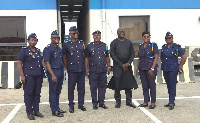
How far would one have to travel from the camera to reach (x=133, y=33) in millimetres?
11539

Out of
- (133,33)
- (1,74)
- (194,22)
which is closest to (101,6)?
(133,33)

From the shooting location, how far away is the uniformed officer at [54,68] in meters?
5.18

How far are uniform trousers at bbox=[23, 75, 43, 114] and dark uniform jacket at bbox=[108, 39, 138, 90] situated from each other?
1.79 meters

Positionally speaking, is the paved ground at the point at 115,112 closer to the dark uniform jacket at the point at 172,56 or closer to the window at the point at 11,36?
the dark uniform jacket at the point at 172,56

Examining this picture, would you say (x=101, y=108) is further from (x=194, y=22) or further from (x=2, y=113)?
(x=194, y=22)

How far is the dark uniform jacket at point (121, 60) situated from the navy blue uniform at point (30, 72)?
5.72ft

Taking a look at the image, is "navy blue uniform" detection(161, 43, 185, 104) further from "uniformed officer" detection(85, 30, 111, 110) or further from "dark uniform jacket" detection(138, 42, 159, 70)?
"uniformed officer" detection(85, 30, 111, 110)

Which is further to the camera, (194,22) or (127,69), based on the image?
(194,22)

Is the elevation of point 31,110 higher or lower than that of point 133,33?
lower

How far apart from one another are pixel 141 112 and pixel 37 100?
2.30m

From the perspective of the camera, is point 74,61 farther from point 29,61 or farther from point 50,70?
point 29,61

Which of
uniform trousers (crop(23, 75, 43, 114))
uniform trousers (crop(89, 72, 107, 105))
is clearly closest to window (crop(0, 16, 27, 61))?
uniform trousers (crop(89, 72, 107, 105))

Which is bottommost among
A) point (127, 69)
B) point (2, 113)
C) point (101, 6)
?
point (2, 113)

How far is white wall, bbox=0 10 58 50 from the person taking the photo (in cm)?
1101
